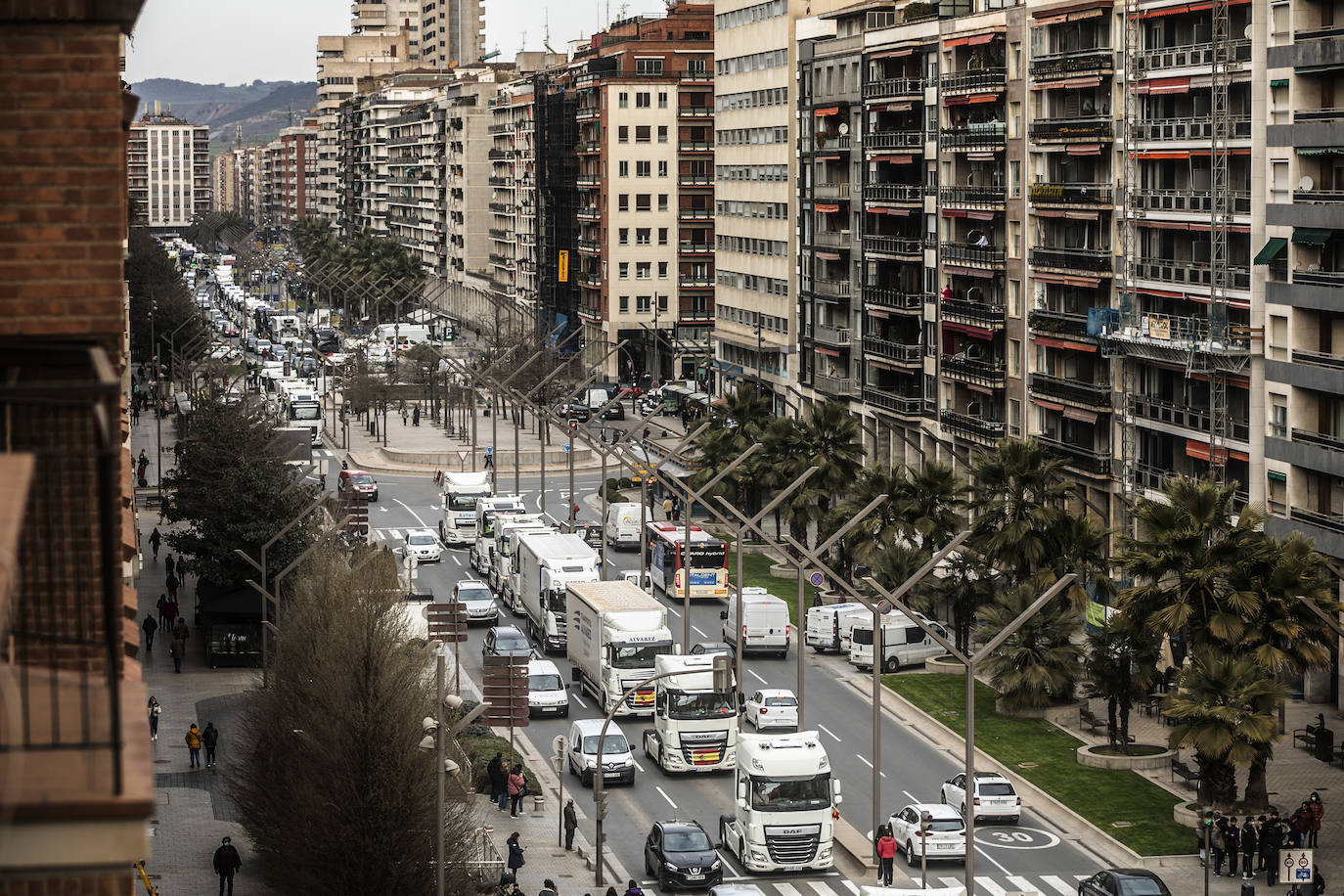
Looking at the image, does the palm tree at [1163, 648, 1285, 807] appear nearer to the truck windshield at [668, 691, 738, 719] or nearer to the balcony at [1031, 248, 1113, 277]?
the truck windshield at [668, 691, 738, 719]

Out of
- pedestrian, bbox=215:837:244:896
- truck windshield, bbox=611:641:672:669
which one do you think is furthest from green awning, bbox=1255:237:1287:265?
A: pedestrian, bbox=215:837:244:896

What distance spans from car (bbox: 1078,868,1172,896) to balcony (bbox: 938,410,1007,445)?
46601 millimetres

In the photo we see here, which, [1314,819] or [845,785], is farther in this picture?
[845,785]

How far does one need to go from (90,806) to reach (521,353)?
13790cm

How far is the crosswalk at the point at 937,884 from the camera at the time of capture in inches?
1932

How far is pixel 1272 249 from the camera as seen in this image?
221 ft

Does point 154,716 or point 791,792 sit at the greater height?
point 791,792

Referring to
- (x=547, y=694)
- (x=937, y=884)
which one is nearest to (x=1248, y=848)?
(x=937, y=884)

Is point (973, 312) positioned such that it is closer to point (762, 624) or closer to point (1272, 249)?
point (762, 624)

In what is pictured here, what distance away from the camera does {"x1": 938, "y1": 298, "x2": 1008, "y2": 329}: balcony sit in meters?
94.6

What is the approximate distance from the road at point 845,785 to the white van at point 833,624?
59 centimetres

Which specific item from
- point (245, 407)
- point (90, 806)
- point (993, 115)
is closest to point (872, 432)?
point (993, 115)

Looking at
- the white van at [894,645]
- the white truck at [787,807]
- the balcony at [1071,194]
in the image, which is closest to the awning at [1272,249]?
the balcony at [1071,194]

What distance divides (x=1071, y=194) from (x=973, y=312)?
11.9m
